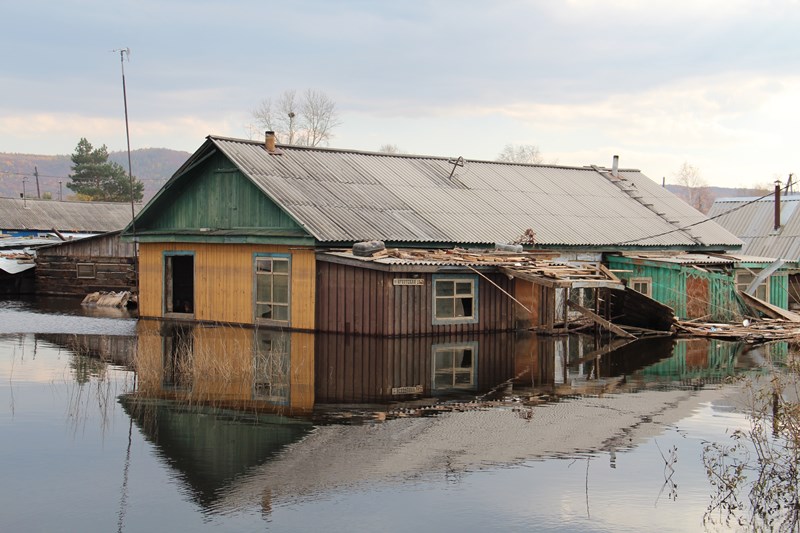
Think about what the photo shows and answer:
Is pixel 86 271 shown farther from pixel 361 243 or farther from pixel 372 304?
pixel 372 304

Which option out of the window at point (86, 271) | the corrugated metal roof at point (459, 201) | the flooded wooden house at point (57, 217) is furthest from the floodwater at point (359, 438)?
the flooded wooden house at point (57, 217)

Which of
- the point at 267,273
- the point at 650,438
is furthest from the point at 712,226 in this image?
the point at 650,438

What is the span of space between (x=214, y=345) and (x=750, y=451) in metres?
14.3

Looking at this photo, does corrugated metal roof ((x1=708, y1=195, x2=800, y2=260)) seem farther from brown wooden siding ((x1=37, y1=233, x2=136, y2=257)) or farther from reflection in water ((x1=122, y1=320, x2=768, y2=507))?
brown wooden siding ((x1=37, y1=233, x2=136, y2=257))

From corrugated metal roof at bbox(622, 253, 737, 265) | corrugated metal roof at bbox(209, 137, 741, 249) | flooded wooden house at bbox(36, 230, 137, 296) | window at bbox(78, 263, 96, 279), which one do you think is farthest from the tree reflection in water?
window at bbox(78, 263, 96, 279)

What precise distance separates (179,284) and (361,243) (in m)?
11.3

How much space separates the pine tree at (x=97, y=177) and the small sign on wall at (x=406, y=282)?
286ft

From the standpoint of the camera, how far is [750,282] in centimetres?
3841

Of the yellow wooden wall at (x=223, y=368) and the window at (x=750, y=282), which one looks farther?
the window at (x=750, y=282)

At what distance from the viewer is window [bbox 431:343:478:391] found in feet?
64.1

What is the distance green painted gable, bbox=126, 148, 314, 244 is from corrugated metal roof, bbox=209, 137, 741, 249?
57 cm

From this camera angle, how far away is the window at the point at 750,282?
3794cm

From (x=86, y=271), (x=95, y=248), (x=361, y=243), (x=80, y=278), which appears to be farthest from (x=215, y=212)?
(x=80, y=278)

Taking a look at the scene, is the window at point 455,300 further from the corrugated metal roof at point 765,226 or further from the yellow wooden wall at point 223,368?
the corrugated metal roof at point 765,226
